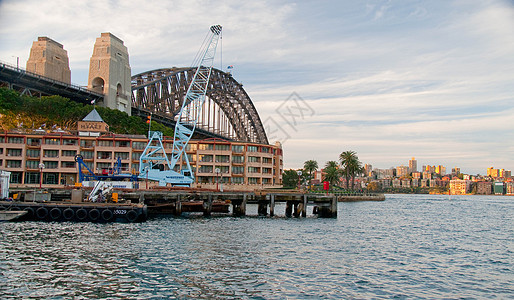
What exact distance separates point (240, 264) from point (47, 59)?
135 meters

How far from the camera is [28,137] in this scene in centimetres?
10981

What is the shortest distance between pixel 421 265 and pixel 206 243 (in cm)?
1820

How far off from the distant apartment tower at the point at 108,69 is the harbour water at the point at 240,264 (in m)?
99.9

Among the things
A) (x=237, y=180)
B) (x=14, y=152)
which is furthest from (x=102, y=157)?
(x=237, y=180)

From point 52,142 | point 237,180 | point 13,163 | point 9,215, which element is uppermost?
point 52,142

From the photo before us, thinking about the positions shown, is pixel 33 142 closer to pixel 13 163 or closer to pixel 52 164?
pixel 13 163

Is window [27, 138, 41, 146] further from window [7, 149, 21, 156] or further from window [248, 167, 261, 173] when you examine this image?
window [248, 167, 261, 173]

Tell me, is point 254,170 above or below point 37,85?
below

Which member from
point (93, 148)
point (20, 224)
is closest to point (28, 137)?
point (93, 148)

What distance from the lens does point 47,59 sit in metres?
144

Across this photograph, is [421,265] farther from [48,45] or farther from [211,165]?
[48,45]

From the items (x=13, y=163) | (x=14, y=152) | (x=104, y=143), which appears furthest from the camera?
(x=104, y=143)

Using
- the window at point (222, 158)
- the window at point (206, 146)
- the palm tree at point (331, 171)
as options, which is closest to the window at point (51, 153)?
the window at point (206, 146)

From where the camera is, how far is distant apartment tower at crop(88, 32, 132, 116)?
14475 centimetres
